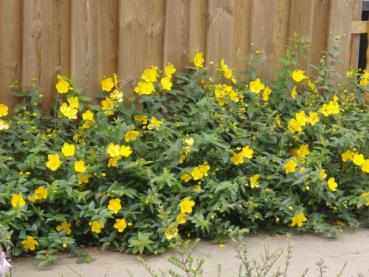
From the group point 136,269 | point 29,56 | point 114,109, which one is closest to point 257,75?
point 114,109

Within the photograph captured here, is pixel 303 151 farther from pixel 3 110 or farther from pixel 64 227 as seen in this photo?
pixel 3 110

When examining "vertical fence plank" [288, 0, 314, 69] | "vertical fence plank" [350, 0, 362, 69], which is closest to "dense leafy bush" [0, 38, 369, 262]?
"vertical fence plank" [288, 0, 314, 69]

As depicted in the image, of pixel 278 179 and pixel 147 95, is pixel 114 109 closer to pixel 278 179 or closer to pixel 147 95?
pixel 147 95

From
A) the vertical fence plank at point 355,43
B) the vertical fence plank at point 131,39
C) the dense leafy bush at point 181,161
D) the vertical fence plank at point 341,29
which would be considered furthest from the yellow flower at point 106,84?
the vertical fence plank at point 355,43

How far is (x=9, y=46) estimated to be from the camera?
16.3ft

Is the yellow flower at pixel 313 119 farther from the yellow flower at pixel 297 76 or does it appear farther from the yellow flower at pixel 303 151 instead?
the yellow flower at pixel 297 76

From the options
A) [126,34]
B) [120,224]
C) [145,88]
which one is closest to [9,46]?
[126,34]

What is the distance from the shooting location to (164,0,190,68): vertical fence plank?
18.0 feet

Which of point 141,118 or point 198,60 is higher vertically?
point 198,60

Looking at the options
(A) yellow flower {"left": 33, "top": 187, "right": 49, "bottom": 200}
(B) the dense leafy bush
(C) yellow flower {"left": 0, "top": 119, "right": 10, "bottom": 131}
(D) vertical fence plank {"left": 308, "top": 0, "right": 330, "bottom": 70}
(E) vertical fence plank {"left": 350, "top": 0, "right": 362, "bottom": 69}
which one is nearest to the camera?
(A) yellow flower {"left": 33, "top": 187, "right": 49, "bottom": 200}

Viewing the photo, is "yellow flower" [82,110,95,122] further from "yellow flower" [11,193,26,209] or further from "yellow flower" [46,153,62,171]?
"yellow flower" [11,193,26,209]

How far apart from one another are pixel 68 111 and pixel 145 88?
0.56 meters

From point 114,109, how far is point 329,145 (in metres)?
1.47

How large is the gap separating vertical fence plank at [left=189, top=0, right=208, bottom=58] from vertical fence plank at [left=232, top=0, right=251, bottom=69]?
275 mm
